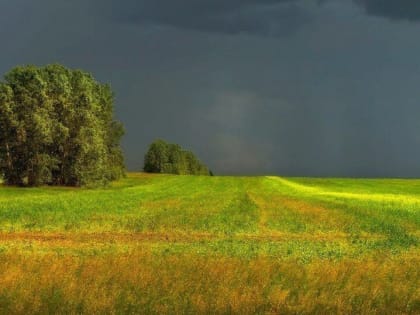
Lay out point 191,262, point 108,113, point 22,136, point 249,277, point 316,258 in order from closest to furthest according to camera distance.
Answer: point 249,277
point 191,262
point 316,258
point 22,136
point 108,113

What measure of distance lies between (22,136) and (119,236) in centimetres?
5733

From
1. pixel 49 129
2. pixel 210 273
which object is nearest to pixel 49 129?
pixel 49 129

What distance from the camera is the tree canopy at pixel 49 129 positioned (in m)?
82.7

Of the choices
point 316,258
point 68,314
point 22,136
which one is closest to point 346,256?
point 316,258

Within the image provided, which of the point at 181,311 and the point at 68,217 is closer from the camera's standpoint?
the point at 181,311

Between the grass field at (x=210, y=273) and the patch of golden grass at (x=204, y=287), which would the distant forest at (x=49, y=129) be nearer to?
the grass field at (x=210, y=273)

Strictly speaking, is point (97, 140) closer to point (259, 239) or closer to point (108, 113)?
point (108, 113)

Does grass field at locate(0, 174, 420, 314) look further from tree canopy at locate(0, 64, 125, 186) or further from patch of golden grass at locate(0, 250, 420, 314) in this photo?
tree canopy at locate(0, 64, 125, 186)

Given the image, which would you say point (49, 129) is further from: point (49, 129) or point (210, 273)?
point (210, 273)

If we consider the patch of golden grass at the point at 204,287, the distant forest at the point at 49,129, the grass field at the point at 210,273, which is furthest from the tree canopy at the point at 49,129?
the patch of golden grass at the point at 204,287

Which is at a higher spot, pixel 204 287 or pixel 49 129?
pixel 49 129

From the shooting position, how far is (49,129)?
83188 millimetres

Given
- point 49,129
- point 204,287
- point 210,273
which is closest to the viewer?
point 204,287

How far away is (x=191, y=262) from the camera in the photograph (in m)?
17.6
